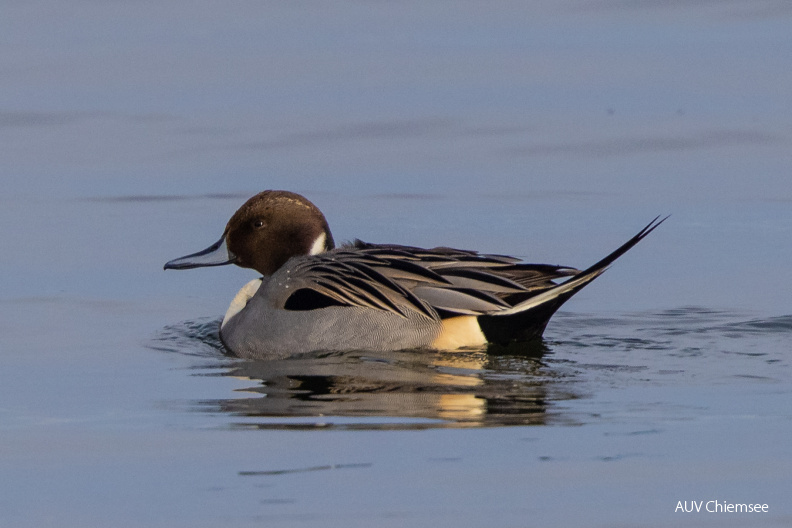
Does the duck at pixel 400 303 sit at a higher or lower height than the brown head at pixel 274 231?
lower

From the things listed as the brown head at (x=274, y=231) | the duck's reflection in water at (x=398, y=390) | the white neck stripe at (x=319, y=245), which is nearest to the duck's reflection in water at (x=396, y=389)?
the duck's reflection in water at (x=398, y=390)

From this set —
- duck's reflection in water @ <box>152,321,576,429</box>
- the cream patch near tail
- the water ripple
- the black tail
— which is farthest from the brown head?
the black tail

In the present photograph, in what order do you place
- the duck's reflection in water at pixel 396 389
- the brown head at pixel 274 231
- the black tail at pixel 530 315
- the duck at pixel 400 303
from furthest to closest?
the brown head at pixel 274 231 < the duck at pixel 400 303 < the black tail at pixel 530 315 < the duck's reflection in water at pixel 396 389

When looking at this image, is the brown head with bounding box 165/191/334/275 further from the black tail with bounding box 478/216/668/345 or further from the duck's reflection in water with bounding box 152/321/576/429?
the black tail with bounding box 478/216/668/345

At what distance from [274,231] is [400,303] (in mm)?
1149

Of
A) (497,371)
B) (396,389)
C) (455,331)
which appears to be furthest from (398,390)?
(455,331)

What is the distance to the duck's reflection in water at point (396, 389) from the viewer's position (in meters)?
5.53

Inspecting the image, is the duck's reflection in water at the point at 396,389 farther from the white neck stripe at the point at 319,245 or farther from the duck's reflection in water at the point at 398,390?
the white neck stripe at the point at 319,245

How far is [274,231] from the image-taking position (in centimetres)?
786

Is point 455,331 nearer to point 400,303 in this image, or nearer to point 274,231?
point 400,303

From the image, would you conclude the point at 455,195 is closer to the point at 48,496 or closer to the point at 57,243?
the point at 57,243

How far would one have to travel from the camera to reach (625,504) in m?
4.52

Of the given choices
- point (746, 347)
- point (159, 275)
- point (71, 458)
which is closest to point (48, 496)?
point (71, 458)

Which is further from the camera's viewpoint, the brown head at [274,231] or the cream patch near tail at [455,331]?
the brown head at [274,231]
